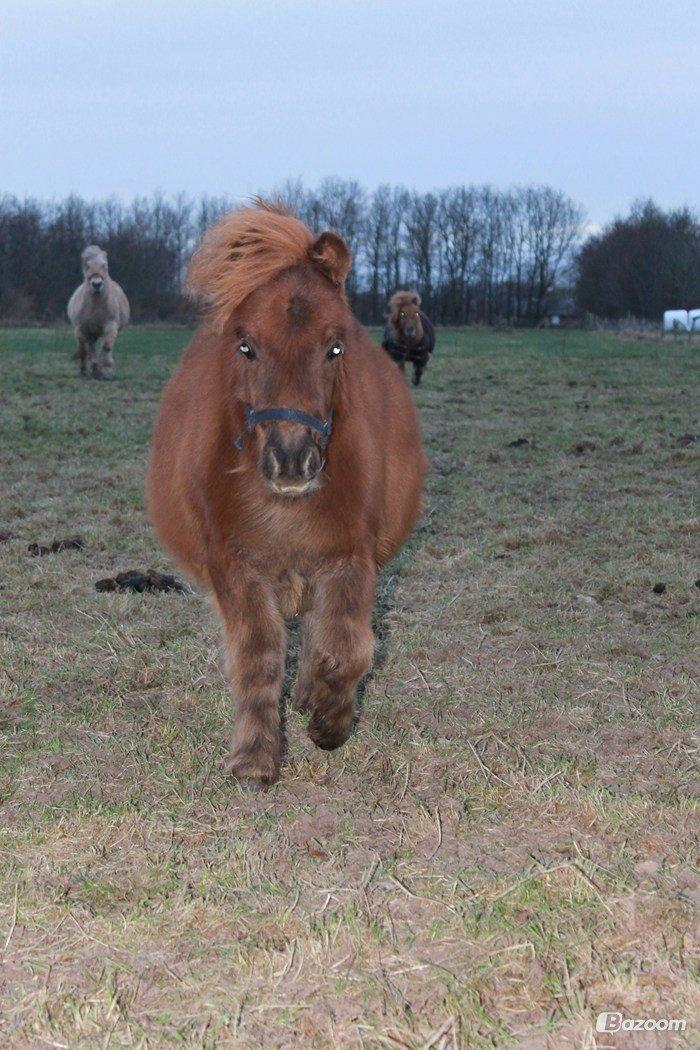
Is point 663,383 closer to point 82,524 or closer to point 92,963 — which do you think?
point 82,524

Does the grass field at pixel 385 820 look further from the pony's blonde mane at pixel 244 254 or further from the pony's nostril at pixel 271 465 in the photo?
the pony's blonde mane at pixel 244 254

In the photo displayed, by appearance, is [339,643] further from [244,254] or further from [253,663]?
[244,254]

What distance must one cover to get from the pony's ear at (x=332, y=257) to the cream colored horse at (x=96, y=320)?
15.9m

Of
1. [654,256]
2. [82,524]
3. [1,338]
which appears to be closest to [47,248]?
[1,338]

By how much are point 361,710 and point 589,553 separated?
123 inches

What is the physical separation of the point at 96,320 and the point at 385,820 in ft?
55.8

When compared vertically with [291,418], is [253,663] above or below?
below

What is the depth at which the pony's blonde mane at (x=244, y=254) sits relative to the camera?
10.9 feet

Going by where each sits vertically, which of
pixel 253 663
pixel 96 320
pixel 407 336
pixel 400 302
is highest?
pixel 400 302

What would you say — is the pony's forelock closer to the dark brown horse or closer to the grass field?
the dark brown horse

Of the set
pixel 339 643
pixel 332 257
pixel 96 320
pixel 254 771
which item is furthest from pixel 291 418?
pixel 96 320

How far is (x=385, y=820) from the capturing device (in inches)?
128

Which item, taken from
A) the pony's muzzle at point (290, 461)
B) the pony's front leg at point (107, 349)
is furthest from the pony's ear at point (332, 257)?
the pony's front leg at point (107, 349)

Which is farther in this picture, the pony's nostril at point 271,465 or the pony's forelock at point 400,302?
the pony's forelock at point 400,302
